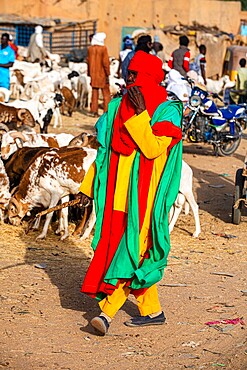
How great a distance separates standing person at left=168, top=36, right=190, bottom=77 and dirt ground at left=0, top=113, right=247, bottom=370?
8219 millimetres

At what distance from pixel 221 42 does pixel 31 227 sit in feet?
91.1

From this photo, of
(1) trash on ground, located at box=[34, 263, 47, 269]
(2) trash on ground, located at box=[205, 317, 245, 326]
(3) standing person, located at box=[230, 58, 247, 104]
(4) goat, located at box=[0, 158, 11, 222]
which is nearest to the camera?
(2) trash on ground, located at box=[205, 317, 245, 326]

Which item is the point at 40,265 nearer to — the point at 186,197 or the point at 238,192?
the point at 186,197

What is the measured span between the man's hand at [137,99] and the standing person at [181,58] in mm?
12138

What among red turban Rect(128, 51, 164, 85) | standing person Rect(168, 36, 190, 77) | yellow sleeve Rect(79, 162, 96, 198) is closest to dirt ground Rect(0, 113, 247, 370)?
yellow sleeve Rect(79, 162, 96, 198)

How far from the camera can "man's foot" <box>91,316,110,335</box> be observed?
5.34m

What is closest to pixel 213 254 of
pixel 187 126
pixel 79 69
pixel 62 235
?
pixel 62 235

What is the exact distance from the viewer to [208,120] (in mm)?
14844

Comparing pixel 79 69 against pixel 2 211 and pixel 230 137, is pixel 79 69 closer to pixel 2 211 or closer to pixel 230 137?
pixel 230 137

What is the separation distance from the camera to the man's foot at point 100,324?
17.5ft

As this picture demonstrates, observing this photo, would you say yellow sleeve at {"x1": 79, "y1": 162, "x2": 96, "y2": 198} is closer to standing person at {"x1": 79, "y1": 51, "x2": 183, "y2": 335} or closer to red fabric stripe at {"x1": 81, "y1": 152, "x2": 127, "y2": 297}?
standing person at {"x1": 79, "y1": 51, "x2": 183, "y2": 335}

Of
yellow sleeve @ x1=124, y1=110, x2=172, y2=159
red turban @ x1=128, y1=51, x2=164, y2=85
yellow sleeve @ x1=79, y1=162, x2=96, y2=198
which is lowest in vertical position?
yellow sleeve @ x1=79, y1=162, x2=96, y2=198

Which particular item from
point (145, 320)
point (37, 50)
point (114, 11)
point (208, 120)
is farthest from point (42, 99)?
point (114, 11)

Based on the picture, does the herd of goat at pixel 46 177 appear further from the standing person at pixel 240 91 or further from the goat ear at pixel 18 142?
the standing person at pixel 240 91
